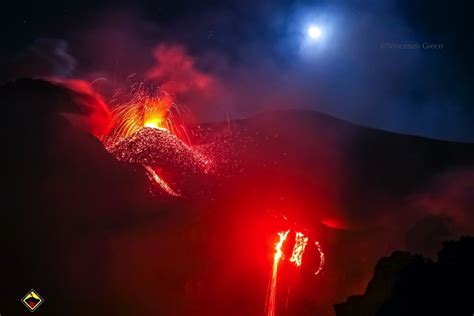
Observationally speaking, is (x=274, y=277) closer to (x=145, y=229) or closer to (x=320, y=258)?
(x=320, y=258)

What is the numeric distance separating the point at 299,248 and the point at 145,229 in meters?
12.3

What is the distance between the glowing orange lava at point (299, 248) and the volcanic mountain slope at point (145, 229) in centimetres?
71

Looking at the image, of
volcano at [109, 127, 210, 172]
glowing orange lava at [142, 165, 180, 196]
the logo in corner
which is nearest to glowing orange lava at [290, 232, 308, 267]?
glowing orange lava at [142, 165, 180, 196]

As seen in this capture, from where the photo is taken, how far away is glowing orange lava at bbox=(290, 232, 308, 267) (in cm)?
3126

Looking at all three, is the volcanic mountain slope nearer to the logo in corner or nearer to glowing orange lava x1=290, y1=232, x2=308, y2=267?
the logo in corner

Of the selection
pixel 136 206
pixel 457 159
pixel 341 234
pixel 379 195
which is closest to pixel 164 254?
pixel 136 206

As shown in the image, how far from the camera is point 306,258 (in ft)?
105

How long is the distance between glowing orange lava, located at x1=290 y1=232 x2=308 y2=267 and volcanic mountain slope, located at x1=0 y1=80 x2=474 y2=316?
2.32ft

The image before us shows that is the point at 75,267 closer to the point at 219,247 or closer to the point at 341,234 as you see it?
the point at 219,247

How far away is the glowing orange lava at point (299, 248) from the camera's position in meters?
31.3

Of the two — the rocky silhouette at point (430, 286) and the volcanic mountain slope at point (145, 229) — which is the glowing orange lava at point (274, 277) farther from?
the rocky silhouette at point (430, 286)

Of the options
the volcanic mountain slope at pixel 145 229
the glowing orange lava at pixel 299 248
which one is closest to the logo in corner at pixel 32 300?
the volcanic mountain slope at pixel 145 229

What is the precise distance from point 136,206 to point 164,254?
3876 mm

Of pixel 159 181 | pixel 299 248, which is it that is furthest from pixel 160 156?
pixel 299 248
